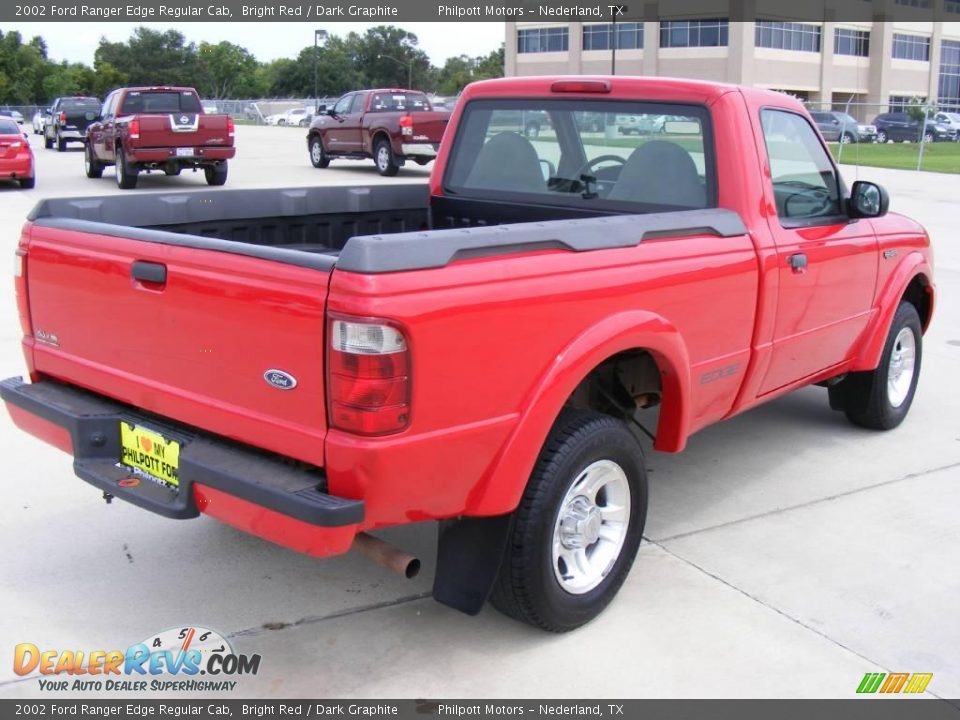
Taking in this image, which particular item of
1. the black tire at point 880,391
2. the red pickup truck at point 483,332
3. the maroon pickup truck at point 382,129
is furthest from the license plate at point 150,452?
the maroon pickup truck at point 382,129

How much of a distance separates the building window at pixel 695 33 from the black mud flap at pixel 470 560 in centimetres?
6911

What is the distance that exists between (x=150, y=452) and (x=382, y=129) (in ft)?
63.3

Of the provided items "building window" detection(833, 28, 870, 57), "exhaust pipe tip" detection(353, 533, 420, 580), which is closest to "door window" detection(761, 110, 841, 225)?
"exhaust pipe tip" detection(353, 533, 420, 580)

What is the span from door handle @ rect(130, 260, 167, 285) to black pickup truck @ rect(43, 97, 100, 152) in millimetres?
30071

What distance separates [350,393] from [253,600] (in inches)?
56.1

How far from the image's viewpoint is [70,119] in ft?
103

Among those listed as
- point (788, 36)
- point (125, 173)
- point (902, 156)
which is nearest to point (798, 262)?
→ point (125, 173)

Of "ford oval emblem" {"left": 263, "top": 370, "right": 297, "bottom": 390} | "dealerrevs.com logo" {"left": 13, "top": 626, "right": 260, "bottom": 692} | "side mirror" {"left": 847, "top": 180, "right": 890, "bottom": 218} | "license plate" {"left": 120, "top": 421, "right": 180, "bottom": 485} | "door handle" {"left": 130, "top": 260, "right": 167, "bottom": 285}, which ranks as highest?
"side mirror" {"left": 847, "top": 180, "right": 890, "bottom": 218}

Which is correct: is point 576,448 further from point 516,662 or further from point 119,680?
point 119,680

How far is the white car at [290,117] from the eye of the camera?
5859 cm

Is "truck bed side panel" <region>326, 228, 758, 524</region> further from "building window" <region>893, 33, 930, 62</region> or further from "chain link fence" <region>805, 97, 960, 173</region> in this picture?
"building window" <region>893, 33, 930, 62</region>

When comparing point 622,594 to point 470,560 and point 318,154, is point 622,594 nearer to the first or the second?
point 470,560

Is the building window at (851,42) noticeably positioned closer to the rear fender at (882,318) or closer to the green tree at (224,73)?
the green tree at (224,73)

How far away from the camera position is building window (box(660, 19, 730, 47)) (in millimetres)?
67750
